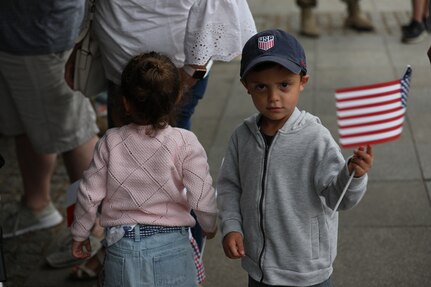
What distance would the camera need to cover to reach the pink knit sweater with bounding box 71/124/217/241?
3174mm

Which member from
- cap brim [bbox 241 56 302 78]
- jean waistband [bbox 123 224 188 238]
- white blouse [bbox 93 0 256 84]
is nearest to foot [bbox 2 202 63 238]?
white blouse [bbox 93 0 256 84]

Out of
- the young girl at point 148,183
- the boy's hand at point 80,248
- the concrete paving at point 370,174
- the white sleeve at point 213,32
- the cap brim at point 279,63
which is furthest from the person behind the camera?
the concrete paving at point 370,174

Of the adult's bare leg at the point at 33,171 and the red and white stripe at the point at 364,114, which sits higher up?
the red and white stripe at the point at 364,114

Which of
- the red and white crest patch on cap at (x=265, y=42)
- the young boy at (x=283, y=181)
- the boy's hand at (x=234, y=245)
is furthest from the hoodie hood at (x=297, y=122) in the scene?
the boy's hand at (x=234, y=245)

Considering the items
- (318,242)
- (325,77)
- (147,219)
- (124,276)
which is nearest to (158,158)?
(147,219)

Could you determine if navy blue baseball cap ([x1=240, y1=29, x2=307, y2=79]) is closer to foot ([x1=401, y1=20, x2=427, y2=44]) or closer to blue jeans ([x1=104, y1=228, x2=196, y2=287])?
A: blue jeans ([x1=104, y1=228, x2=196, y2=287])

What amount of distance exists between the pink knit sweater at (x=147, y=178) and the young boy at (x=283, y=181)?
0.16 metres

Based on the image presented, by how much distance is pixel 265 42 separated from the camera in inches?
119

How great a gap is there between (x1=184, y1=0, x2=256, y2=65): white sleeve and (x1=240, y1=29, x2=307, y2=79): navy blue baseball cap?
1.49 ft

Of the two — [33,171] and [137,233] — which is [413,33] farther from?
[137,233]

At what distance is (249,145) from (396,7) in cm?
753

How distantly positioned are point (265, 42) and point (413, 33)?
5.80 meters

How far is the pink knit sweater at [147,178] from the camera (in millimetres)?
3174

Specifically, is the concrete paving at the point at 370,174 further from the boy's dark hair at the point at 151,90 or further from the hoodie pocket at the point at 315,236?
the boy's dark hair at the point at 151,90
